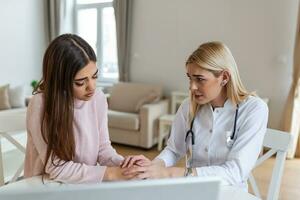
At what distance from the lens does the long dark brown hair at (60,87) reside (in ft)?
3.43

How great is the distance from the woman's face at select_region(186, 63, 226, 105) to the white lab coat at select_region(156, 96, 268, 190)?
0.27 feet

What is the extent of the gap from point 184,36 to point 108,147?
3132mm

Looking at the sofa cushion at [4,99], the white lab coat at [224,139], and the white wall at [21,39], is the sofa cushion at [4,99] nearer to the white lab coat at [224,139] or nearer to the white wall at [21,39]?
the white wall at [21,39]

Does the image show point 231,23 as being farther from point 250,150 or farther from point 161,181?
point 161,181

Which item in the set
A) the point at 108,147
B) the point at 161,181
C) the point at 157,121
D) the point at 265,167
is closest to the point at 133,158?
the point at 108,147

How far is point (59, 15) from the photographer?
5.04m

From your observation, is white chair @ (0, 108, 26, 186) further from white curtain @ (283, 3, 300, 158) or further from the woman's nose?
white curtain @ (283, 3, 300, 158)

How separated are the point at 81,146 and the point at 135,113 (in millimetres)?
2777

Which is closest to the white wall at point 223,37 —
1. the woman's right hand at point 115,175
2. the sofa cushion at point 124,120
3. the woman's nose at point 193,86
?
the sofa cushion at point 124,120

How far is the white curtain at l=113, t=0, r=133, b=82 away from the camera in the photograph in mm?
4484

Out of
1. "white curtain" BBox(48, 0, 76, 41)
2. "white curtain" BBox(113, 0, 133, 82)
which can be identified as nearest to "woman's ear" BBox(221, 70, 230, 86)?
"white curtain" BBox(113, 0, 133, 82)

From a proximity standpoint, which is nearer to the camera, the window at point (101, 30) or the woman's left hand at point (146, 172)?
the woman's left hand at point (146, 172)

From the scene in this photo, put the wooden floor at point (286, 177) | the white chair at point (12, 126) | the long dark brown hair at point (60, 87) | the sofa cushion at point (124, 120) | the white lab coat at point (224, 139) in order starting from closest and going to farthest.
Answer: the long dark brown hair at point (60, 87) → the white lab coat at point (224, 139) → the white chair at point (12, 126) → the wooden floor at point (286, 177) → the sofa cushion at point (124, 120)

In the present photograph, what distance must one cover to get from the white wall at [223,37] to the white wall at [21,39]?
66.1 inches
